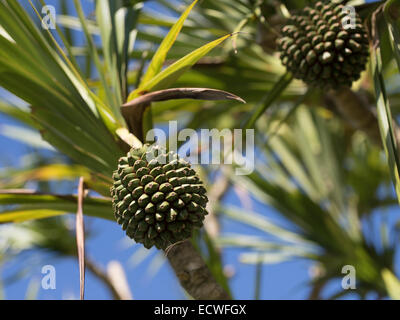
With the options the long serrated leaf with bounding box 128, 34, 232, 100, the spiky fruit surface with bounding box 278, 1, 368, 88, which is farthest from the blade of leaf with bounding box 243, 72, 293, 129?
the long serrated leaf with bounding box 128, 34, 232, 100

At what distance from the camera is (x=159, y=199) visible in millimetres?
695

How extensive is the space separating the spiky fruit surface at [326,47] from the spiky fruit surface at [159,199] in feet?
1.04

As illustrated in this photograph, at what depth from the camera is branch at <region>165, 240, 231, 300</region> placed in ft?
2.71

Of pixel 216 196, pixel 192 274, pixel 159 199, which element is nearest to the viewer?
pixel 159 199

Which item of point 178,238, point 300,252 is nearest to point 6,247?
point 300,252

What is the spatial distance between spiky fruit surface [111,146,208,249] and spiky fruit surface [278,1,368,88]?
1.04 ft

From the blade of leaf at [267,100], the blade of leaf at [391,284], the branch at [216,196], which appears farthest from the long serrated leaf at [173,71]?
the branch at [216,196]

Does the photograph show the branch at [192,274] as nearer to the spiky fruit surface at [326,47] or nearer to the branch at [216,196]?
the spiky fruit surface at [326,47]

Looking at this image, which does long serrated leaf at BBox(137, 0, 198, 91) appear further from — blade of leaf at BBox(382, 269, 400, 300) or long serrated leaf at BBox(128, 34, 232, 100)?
blade of leaf at BBox(382, 269, 400, 300)

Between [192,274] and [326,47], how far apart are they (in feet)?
1.41

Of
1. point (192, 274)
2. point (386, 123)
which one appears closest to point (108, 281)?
point (192, 274)

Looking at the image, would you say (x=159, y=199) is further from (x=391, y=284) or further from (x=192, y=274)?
(x=391, y=284)

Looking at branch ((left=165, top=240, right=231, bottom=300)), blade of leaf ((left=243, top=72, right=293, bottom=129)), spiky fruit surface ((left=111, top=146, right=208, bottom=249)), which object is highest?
blade of leaf ((left=243, top=72, right=293, bottom=129))

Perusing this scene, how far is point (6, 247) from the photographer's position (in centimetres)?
204
